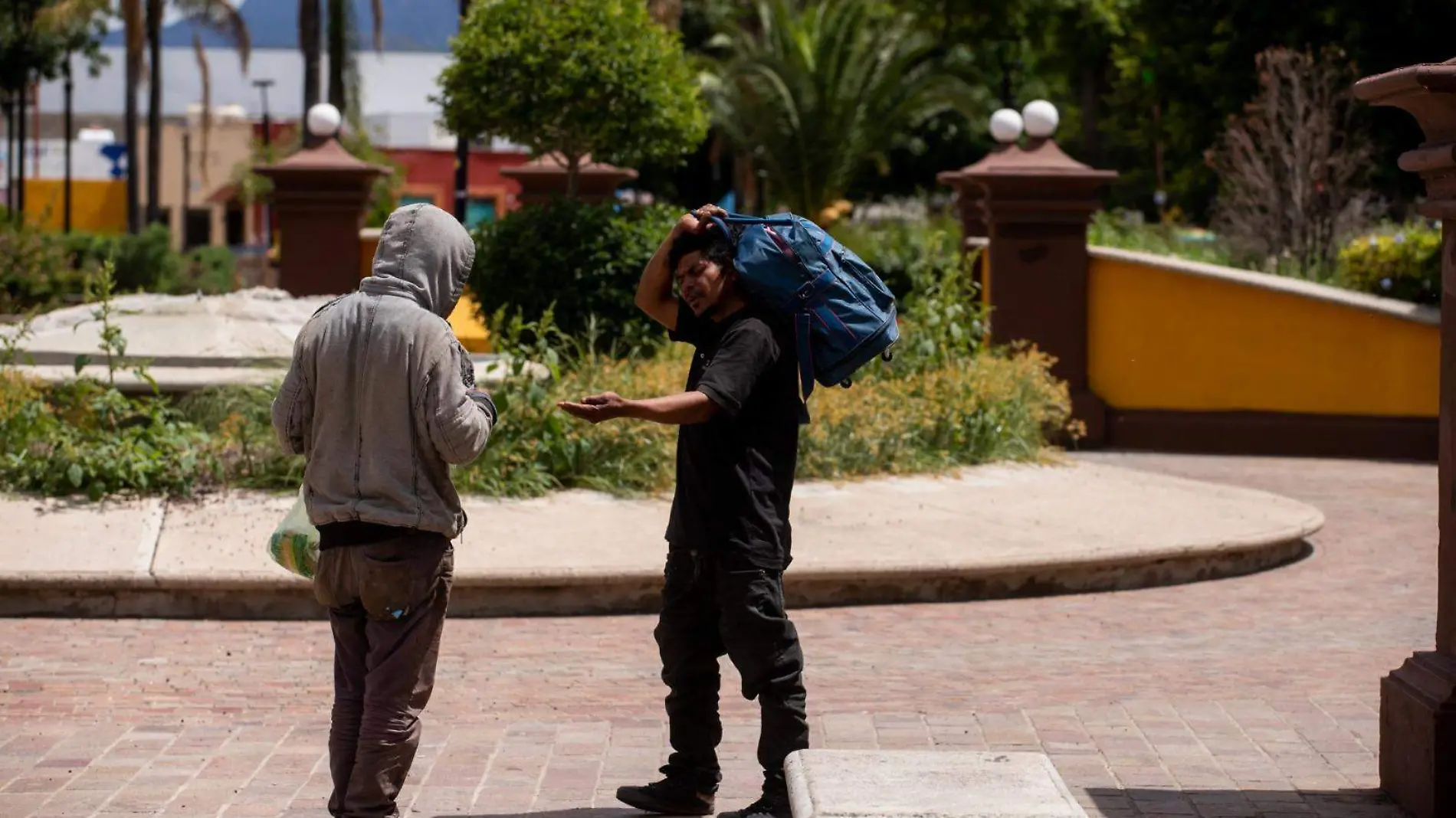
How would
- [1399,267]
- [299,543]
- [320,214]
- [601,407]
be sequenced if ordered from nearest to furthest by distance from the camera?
[601,407] < [299,543] < [1399,267] < [320,214]

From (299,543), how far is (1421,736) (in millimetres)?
3157

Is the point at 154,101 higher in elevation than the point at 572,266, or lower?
higher

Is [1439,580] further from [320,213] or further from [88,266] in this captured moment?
[88,266]

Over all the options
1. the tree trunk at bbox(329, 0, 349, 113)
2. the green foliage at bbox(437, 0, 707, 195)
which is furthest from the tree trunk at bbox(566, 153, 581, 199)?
the tree trunk at bbox(329, 0, 349, 113)

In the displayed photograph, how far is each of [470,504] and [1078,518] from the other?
10.5ft

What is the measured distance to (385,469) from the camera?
488 centimetres

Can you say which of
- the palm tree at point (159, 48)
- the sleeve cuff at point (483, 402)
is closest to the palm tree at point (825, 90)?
the palm tree at point (159, 48)

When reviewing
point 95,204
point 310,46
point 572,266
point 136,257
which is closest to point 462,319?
point 572,266

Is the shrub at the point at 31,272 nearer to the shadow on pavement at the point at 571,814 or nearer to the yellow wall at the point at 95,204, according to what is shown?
the shadow on pavement at the point at 571,814

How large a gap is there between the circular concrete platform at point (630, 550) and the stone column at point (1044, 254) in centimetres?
542

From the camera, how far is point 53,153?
71.0 meters

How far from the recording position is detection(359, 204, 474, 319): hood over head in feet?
16.3

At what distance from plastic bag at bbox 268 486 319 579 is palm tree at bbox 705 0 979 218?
29.6 meters

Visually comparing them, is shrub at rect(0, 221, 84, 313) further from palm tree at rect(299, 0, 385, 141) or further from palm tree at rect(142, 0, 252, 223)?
palm tree at rect(142, 0, 252, 223)
